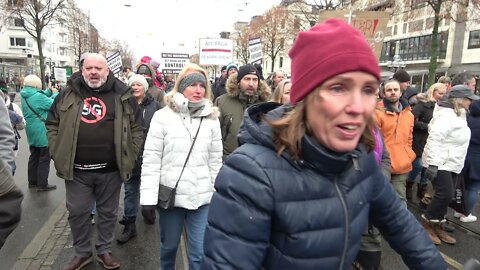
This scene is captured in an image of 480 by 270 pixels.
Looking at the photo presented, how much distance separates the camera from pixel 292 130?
136 cm

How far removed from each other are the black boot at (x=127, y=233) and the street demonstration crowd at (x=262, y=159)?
0.02 m

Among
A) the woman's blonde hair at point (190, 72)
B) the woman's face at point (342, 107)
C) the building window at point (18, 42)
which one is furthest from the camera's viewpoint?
the building window at point (18, 42)

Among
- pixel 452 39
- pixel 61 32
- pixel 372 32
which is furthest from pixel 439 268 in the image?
pixel 61 32

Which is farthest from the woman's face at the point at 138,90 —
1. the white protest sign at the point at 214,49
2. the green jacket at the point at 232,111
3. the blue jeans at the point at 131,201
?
the white protest sign at the point at 214,49

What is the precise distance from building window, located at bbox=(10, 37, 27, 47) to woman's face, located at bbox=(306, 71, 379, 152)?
80370 mm

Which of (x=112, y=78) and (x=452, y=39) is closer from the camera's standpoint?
(x=112, y=78)

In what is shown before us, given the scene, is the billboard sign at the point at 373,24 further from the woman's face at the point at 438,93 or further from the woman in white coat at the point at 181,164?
the woman in white coat at the point at 181,164

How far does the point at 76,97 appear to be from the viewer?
12.3 feet

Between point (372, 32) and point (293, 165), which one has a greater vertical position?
point (372, 32)

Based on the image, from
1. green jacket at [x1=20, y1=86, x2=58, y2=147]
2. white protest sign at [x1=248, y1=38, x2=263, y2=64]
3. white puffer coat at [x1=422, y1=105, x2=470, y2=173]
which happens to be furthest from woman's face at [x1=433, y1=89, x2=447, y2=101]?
green jacket at [x1=20, y1=86, x2=58, y2=147]

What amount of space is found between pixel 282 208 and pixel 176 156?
6.79 feet

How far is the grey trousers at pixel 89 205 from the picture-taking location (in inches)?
149

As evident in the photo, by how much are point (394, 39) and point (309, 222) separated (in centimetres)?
5281

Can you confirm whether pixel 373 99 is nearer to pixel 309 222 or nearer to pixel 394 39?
pixel 309 222
